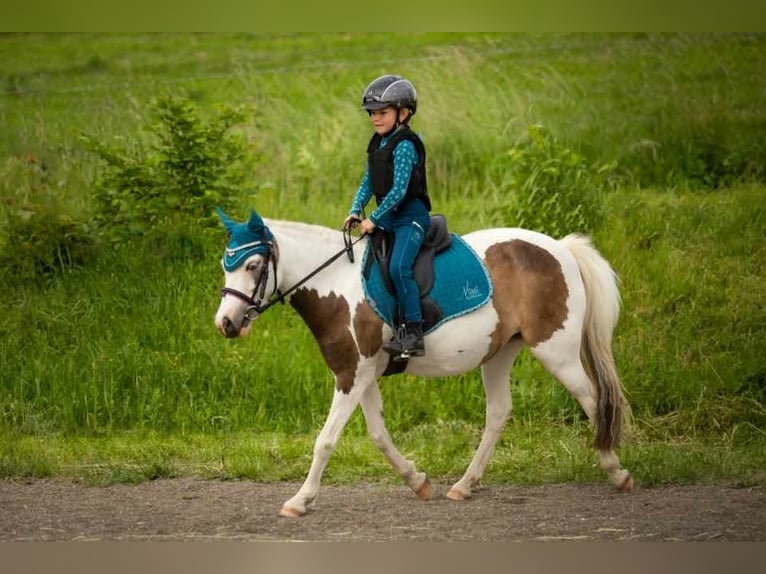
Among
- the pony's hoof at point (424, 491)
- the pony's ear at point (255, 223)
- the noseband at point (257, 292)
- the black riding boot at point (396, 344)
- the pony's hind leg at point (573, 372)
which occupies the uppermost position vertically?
the pony's ear at point (255, 223)

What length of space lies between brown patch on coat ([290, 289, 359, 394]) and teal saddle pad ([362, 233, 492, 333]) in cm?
15

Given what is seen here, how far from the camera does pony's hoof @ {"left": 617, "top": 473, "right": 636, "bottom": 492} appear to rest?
20.4 feet

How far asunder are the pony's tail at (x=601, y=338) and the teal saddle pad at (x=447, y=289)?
55 centimetres

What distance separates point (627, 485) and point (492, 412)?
0.73 meters

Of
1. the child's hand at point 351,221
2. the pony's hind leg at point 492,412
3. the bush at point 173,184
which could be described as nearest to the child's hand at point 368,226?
the child's hand at point 351,221

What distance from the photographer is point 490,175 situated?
9125 mm

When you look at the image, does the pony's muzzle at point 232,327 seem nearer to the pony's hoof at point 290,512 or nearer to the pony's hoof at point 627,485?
the pony's hoof at point 290,512

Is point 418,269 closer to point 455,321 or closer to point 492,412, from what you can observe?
point 455,321

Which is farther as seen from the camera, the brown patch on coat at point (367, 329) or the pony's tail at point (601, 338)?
the pony's tail at point (601, 338)

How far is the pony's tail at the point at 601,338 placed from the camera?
6074 mm


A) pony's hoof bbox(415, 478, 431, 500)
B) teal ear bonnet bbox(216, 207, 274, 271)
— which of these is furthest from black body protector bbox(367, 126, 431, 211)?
pony's hoof bbox(415, 478, 431, 500)

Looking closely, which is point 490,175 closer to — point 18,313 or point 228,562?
point 18,313

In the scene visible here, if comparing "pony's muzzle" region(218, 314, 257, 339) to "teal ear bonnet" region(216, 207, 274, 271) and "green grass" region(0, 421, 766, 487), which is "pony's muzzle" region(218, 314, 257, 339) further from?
"green grass" region(0, 421, 766, 487)

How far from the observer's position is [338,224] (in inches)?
349
